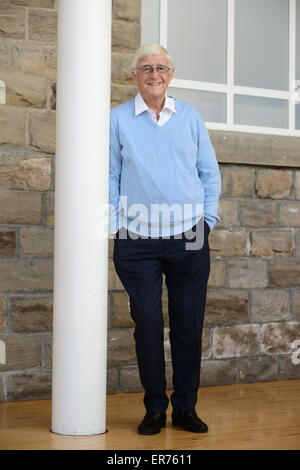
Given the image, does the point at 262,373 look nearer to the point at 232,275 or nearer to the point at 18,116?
the point at 232,275

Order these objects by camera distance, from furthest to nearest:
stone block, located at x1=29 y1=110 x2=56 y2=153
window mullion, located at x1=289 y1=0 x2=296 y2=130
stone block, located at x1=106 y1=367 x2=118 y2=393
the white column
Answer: window mullion, located at x1=289 y1=0 x2=296 y2=130, stone block, located at x1=106 y1=367 x2=118 y2=393, stone block, located at x1=29 y1=110 x2=56 y2=153, the white column

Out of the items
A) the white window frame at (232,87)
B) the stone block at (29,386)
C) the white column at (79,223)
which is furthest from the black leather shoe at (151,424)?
the white window frame at (232,87)

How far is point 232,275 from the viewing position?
5.66 meters

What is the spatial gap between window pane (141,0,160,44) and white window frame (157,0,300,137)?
0.03 metres

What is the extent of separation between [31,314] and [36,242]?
388 millimetres

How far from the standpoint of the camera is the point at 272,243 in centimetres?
582

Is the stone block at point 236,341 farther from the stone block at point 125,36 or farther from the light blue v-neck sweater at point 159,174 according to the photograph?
the stone block at point 125,36

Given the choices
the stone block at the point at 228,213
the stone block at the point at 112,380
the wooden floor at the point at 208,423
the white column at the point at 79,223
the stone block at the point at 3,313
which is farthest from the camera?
the stone block at the point at 228,213

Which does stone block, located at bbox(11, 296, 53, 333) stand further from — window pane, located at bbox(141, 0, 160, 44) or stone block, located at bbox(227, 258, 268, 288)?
window pane, located at bbox(141, 0, 160, 44)

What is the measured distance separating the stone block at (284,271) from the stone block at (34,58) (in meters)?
1.84

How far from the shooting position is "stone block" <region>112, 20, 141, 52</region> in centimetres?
525

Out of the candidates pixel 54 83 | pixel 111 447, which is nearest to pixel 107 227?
pixel 111 447

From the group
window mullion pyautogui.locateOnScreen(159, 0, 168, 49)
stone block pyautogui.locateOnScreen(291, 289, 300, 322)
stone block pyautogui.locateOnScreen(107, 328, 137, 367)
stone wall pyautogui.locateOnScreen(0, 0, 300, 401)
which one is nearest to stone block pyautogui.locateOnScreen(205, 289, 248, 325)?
stone wall pyautogui.locateOnScreen(0, 0, 300, 401)

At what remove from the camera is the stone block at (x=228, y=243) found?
5.59m
